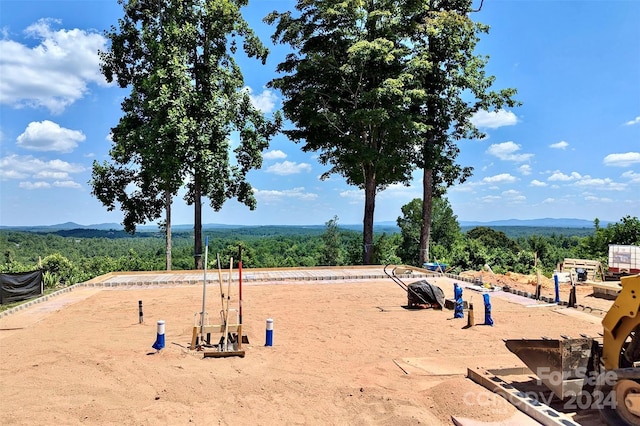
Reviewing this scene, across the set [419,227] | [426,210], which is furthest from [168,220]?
[419,227]

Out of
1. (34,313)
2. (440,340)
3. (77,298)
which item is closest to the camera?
(440,340)

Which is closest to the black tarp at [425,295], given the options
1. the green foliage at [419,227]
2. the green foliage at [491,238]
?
the green foliage at [419,227]

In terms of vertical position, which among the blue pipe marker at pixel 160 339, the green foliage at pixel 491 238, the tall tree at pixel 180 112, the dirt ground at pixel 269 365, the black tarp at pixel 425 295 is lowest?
the dirt ground at pixel 269 365

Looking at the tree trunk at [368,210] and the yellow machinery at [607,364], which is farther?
the tree trunk at [368,210]

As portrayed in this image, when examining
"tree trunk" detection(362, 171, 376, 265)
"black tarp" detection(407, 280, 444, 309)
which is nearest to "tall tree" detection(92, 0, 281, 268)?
"tree trunk" detection(362, 171, 376, 265)

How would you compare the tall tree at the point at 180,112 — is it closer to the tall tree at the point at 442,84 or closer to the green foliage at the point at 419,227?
the tall tree at the point at 442,84

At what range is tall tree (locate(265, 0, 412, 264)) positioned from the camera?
17234mm

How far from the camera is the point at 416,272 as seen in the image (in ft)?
53.6

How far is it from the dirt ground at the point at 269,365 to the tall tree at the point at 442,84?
29.5 feet

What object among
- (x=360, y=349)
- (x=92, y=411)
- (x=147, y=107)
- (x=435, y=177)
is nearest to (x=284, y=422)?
(x=92, y=411)

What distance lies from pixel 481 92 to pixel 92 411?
58.5ft

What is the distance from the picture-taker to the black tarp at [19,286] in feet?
38.7

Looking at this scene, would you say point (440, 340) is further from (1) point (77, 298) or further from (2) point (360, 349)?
(1) point (77, 298)

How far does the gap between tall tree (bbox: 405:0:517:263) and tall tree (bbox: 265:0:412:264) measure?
830 millimetres
